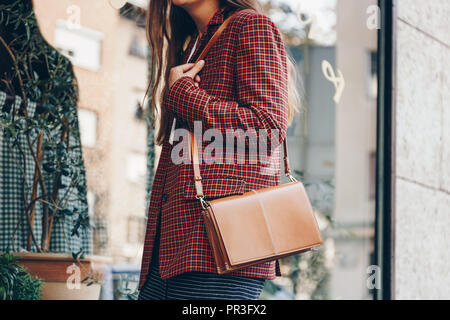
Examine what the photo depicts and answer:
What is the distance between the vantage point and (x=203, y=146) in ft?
7.55

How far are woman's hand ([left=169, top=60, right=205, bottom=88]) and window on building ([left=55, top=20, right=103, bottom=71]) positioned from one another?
1.25 meters

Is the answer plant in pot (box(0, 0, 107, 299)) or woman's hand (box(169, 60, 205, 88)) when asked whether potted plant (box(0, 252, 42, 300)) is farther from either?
woman's hand (box(169, 60, 205, 88))

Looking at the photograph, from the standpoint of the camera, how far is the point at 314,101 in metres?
4.10

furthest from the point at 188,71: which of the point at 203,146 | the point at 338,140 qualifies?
the point at 338,140

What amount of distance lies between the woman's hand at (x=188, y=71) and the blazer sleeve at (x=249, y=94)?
0.03 meters

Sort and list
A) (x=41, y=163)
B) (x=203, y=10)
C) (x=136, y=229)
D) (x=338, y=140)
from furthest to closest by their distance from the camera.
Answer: (x=338, y=140)
(x=136, y=229)
(x=41, y=163)
(x=203, y=10)

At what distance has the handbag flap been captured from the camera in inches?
85.7

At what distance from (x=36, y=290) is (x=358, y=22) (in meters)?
2.40

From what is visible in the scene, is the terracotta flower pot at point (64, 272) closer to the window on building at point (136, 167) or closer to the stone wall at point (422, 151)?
the window on building at point (136, 167)

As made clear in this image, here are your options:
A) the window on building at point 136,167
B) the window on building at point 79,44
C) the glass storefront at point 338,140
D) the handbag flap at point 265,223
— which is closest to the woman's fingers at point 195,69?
the handbag flap at point 265,223

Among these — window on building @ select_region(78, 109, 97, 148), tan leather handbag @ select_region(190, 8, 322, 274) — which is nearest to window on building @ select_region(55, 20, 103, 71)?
window on building @ select_region(78, 109, 97, 148)

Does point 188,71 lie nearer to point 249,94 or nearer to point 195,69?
point 195,69

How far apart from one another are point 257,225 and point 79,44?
168 centimetres
